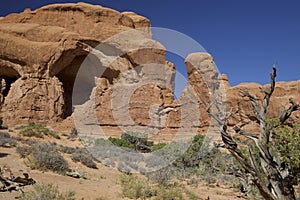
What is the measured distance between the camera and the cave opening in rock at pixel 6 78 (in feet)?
74.6

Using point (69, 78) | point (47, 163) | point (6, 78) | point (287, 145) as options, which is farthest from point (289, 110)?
point (6, 78)

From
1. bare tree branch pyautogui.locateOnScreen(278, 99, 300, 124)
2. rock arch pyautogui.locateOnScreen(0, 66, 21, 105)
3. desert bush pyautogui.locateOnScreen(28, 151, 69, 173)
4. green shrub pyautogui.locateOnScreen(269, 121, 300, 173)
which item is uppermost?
rock arch pyautogui.locateOnScreen(0, 66, 21, 105)

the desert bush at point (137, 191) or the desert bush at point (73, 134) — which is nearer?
the desert bush at point (137, 191)

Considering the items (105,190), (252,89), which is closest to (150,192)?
(105,190)

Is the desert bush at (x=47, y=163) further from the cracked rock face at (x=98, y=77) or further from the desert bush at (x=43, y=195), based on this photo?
the cracked rock face at (x=98, y=77)

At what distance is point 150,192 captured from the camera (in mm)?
6508

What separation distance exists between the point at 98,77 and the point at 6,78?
831 centimetres

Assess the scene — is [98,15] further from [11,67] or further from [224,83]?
[224,83]

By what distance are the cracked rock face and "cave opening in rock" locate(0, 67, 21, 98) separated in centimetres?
8

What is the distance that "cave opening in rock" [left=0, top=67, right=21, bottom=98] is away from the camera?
74.6 ft

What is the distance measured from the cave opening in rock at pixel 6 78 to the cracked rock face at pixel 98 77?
78 mm

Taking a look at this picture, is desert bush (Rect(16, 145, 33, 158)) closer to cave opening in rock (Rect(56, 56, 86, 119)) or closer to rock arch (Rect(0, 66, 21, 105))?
rock arch (Rect(0, 66, 21, 105))

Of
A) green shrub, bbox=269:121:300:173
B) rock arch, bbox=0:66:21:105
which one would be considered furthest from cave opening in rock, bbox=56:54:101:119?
green shrub, bbox=269:121:300:173

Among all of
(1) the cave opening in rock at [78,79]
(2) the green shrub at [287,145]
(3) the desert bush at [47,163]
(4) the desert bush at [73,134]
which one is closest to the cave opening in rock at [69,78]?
(1) the cave opening in rock at [78,79]
